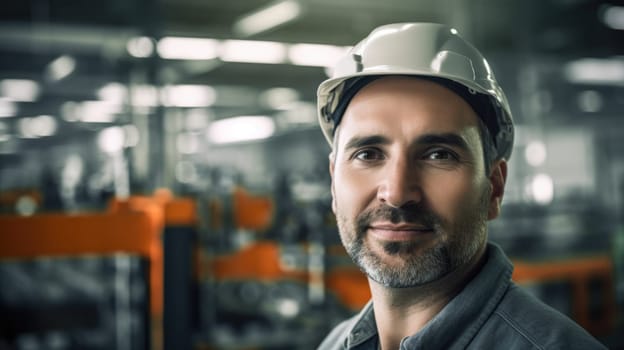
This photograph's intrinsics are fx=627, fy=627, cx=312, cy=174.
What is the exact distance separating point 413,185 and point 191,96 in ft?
47.4

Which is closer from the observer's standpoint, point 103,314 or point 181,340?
point 181,340

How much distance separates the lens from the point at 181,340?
4469 millimetres

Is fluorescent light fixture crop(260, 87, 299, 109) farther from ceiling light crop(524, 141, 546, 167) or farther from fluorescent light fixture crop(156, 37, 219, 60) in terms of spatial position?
ceiling light crop(524, 141, 546, 167)

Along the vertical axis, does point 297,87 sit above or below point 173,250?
above

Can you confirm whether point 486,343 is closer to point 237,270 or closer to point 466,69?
point 466,69

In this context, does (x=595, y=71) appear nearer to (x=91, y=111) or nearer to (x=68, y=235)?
(x=68, y=235)

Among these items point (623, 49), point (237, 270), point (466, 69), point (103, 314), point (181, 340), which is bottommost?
point (103, 314)

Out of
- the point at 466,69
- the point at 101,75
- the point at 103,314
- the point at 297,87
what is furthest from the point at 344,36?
the point at 466,69

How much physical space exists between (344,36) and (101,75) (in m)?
5.56

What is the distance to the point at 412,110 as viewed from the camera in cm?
115

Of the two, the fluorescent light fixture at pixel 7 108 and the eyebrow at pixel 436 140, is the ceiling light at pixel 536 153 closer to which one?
the eyebrow at pixel 436 140

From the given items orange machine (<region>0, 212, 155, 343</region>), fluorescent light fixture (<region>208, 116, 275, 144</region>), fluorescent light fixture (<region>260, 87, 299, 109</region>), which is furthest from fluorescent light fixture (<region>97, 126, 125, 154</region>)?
orange machine (<region>0, 212, 155, 343</region>)

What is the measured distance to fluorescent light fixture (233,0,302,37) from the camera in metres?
8.86

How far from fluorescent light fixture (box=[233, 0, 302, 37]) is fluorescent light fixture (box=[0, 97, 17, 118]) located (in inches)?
271
